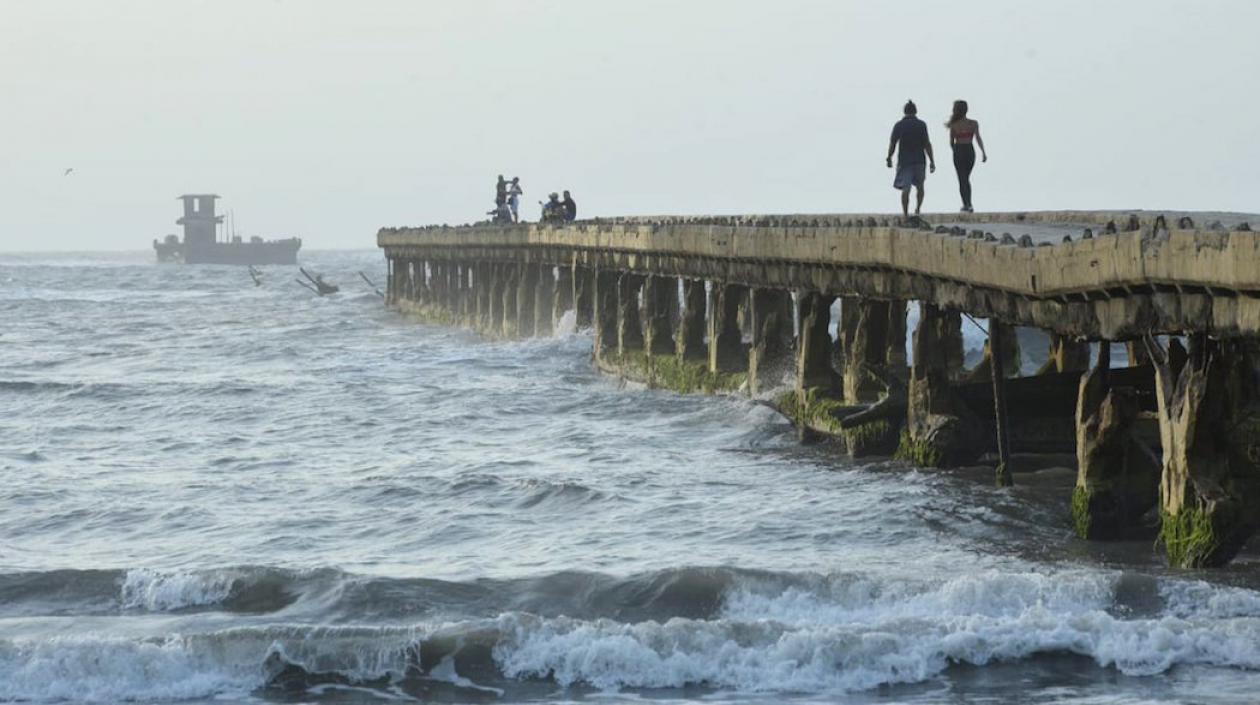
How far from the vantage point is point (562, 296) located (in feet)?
143

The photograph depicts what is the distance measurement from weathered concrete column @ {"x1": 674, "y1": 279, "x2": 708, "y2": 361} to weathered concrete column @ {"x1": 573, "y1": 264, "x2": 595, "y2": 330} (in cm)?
842

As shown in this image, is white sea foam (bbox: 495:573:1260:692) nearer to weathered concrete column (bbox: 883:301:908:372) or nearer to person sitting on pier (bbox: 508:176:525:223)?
weathered concrete column (bbox: 883:301:908:372)

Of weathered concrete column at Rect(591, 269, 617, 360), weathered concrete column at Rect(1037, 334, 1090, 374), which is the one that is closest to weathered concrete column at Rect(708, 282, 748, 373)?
weathered concrete column at Rect(591, 269, 617, 360)

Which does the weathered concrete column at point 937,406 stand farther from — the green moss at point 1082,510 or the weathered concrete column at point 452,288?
the weathered concrete column at point 452,288

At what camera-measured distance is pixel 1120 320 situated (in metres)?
13.9

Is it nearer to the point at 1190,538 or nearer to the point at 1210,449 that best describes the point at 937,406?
the point at 1190,538

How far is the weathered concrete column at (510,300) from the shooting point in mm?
47094

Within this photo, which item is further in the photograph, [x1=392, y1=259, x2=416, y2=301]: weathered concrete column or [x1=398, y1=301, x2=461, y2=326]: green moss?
[x1=392, y1=259, x2=416, y2=301]: weathered concrete column

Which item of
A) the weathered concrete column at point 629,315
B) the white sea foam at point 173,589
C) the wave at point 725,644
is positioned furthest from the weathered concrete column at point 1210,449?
the weathered concrete column at point 629,315

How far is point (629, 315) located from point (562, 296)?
33.9 ft

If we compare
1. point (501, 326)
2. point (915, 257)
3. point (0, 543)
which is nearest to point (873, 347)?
point (915, 257)

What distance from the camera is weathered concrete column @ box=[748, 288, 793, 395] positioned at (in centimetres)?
2508

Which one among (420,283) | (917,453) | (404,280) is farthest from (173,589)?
(404,280)

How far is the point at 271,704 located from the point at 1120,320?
222 inches
